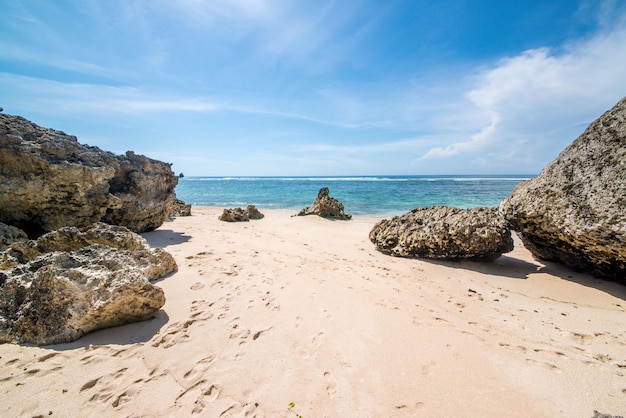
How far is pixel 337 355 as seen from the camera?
9.55 ft

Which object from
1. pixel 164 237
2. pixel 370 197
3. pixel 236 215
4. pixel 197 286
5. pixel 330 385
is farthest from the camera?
pixel 370 197

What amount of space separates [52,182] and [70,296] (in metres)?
4.70

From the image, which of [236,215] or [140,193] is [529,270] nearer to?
[140,193]

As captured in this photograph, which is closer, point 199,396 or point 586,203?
point 199,396

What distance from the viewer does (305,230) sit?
36.4ft

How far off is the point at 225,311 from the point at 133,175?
22.3 ft

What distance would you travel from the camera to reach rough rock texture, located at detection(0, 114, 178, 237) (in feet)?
19.0

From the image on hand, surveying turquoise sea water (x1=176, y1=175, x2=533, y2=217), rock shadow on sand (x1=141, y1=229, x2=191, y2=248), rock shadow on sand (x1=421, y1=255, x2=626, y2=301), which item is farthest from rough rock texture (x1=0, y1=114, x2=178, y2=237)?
turquoise sea water (x1=176, y1=175, x2=533, y2=217)

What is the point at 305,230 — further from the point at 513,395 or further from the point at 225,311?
the point at 513,395

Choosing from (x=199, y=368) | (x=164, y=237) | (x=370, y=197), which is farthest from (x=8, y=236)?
(x=370, y=197)

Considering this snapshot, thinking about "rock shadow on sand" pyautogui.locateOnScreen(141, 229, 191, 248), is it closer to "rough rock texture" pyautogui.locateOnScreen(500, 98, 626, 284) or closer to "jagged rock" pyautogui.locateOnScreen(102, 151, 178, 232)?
"jagged rock" pyautogui.locateOnScreen(102, 151, 178, 232)

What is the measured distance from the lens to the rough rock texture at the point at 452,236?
244 inches

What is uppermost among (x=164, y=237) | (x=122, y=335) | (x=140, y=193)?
(x=140, y=193)

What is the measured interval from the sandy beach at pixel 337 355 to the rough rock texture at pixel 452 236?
4.02 feet
